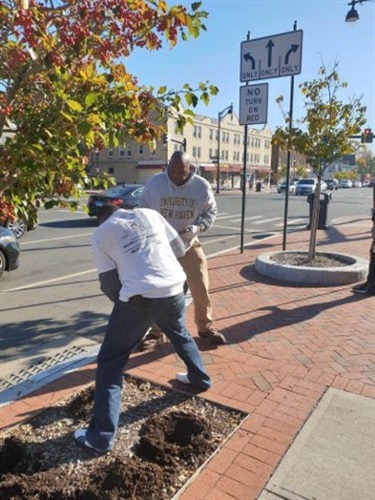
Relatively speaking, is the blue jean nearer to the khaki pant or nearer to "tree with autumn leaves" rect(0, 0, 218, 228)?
"tree with autumn leaves" rect(0, 0, 218, 228)

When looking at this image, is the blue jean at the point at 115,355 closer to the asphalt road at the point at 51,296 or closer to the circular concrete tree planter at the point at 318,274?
the asphalt road at the point at 51,296

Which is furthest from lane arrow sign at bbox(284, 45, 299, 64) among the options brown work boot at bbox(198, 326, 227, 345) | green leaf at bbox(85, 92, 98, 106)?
green leaf at bbox(85, 92, 98, 106)

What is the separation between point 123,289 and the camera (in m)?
2.59

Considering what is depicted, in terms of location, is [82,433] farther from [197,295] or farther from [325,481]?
[197,295]

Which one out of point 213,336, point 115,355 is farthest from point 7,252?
point 115,355

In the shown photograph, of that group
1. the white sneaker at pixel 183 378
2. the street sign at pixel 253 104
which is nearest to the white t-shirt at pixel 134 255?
the white sneaker at pixel 183 378

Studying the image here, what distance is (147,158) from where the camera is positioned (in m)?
58.3

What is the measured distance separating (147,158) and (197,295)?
55717 millimetres

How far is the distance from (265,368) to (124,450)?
1.64m

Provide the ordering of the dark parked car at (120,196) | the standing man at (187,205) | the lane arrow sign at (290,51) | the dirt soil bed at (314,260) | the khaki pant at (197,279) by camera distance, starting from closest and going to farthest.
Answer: the standing man at (187,205) → the khaki pant at (197,279) → the dirt soil bed at (314,260) → the lane arrow sign at (290,51) → the dark parked car at (120,196)

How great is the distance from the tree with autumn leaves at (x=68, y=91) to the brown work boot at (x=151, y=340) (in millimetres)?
2063

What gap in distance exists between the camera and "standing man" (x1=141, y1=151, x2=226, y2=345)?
4113 millimetres

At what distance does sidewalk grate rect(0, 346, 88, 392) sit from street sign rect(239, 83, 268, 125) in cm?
594

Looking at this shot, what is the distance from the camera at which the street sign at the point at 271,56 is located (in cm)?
780
